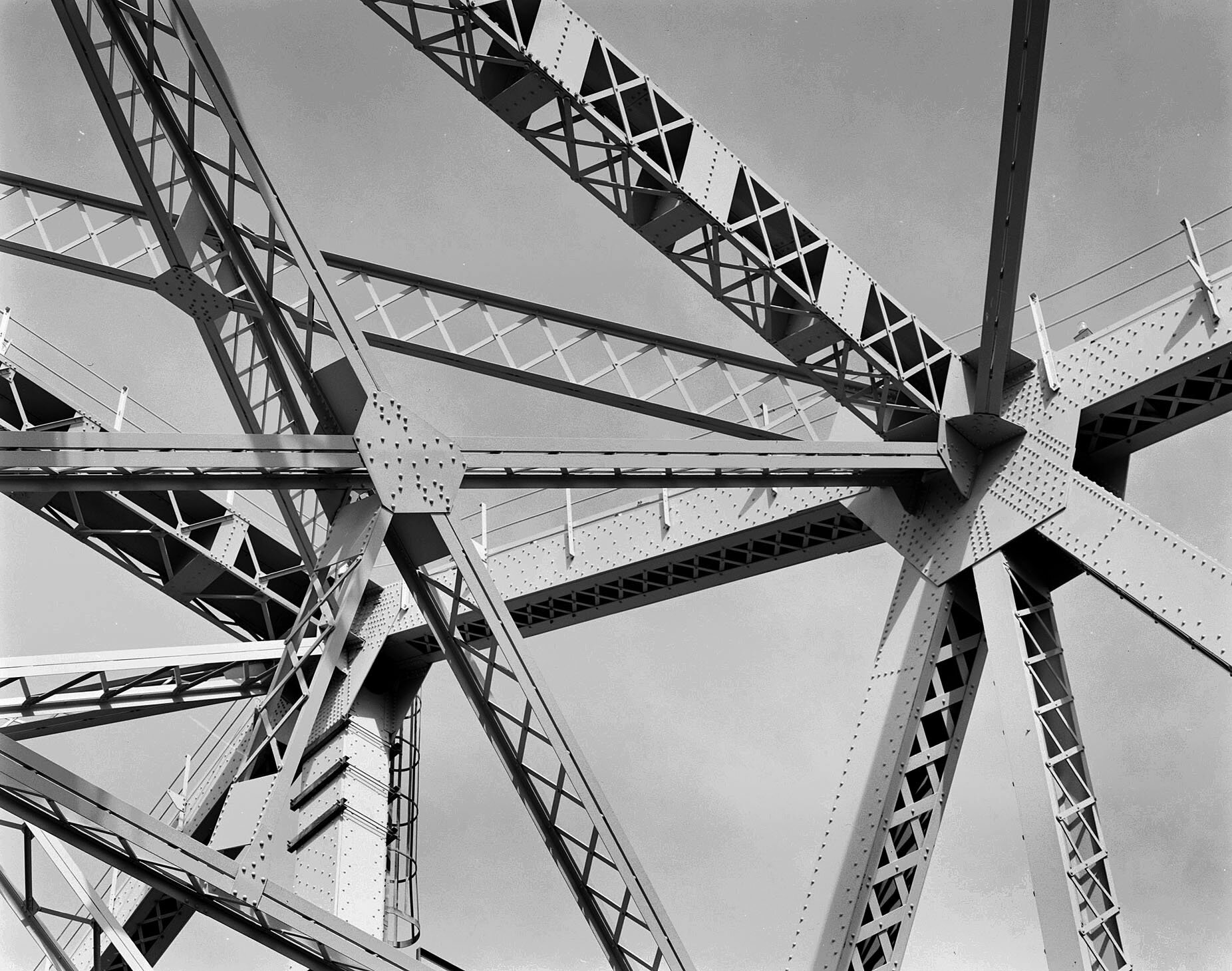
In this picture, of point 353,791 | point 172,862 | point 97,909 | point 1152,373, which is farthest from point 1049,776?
point 97,909

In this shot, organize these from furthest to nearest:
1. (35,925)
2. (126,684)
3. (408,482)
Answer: (126,684), (35,925), (408,482)

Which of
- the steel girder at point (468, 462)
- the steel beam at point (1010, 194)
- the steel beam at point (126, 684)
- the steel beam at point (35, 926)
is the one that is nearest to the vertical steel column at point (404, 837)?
the steel beam at point (126, 684)

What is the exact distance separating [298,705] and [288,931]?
70.6 inches

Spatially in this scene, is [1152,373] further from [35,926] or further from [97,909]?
[35,926]

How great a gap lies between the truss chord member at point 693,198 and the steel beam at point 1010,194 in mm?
598

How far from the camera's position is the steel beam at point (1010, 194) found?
10906 millimetres

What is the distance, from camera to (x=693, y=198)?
12406 mm

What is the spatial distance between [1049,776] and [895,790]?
1.44 meters

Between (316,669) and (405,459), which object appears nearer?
(405,459)

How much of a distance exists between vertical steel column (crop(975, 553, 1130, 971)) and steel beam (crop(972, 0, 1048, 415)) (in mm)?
1833

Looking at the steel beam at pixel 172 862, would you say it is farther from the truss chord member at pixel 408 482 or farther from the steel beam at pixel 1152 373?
the steel beam at pixel 1152 373

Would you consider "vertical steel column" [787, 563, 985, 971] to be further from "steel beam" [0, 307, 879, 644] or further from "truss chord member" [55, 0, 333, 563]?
"truss chord member" [55, 0, 333, 563]

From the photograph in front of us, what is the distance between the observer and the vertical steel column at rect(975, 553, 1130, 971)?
11164 mm

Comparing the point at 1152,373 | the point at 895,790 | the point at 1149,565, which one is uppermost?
the point at 1152,373
